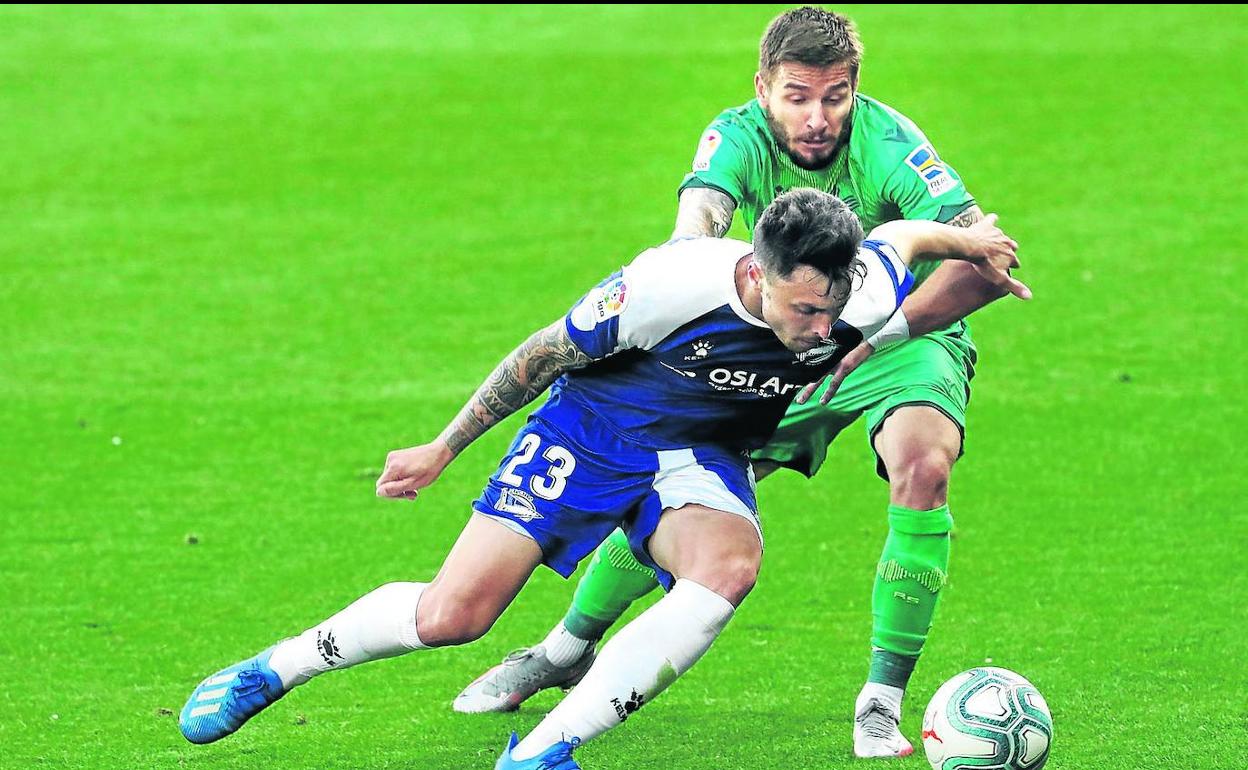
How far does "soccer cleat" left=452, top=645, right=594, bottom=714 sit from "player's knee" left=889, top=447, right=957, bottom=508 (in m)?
1.28

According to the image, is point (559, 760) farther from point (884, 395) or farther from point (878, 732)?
point (884, 395)

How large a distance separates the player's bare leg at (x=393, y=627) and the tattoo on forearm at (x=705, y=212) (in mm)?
1160

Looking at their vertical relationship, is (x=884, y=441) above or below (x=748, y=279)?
below

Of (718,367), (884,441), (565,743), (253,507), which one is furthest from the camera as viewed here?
(253,507)

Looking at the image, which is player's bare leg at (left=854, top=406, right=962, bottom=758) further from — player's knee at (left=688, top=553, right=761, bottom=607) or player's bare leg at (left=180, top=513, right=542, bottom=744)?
player's bare leg at (left=180, top=513, right=542, bottom=744)

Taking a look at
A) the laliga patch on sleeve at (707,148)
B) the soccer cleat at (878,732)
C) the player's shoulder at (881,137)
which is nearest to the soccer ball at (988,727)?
the soccer cleat at (878,732)

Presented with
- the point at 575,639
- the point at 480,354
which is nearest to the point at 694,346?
the point at 575,639

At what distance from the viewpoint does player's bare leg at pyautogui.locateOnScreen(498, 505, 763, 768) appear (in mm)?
4461

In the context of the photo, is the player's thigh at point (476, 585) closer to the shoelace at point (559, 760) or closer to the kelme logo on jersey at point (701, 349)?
the shoelace at point (559, 760)

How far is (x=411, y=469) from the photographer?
477cm

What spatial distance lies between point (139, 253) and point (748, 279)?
32.5 feet

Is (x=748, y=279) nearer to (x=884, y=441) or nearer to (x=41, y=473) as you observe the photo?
(x=884, y=441)

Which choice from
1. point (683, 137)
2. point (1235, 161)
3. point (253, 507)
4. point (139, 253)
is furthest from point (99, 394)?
point (1235, 161)

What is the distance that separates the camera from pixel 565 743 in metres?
4.43
